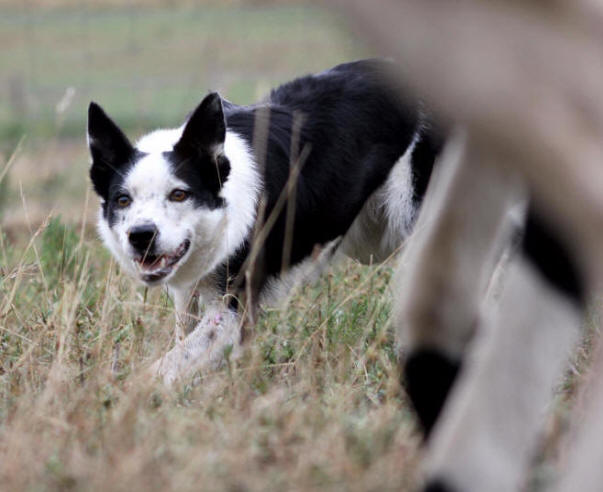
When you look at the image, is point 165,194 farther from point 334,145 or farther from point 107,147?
point 334,145

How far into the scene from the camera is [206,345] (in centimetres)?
478

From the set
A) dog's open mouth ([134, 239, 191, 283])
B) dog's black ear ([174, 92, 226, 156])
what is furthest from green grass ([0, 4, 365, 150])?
dog's open mouth ([134, 239, 191, 283])

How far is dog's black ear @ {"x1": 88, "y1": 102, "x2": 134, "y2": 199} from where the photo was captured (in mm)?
4984

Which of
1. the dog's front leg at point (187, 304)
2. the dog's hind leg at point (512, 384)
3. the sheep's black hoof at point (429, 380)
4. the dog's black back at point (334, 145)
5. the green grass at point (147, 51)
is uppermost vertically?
the dog's hind leg at point (512, 384)

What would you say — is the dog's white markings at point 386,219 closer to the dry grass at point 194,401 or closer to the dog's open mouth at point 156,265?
the dry grass at point 194,401

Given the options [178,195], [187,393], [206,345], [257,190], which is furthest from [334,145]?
[187,393]

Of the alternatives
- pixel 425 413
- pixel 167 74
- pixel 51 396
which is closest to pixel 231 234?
pixel 51 396

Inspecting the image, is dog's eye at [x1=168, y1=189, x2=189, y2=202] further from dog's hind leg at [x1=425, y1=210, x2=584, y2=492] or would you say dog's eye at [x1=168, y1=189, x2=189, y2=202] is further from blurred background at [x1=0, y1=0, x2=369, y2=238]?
blurred background at [x1=0, y1=0, x2=369, y2=238]

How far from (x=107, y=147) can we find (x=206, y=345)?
112cm

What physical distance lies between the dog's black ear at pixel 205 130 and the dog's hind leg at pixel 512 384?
2.88m

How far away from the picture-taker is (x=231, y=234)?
5070 millimetres

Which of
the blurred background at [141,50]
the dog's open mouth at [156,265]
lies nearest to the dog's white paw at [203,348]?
the dog's open mouth at [156,265]

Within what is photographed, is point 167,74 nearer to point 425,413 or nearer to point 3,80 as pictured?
point 3,80

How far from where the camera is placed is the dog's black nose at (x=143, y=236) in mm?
4750
